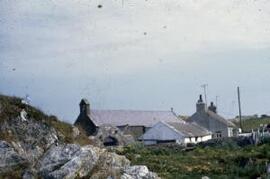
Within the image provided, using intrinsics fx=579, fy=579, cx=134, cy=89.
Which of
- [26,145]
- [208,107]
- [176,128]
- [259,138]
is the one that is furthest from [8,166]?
[208,107]

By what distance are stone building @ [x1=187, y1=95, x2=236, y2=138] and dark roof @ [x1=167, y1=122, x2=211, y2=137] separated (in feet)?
14.7

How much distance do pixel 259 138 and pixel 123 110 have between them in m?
34.7

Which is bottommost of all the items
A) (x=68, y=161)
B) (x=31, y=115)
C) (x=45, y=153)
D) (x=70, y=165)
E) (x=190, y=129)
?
(x=70, y=165)

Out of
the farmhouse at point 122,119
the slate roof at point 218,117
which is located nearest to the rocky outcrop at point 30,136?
the farmhouse at point 122,119

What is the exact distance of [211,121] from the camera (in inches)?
3120

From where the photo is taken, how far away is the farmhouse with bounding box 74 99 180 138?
222ft

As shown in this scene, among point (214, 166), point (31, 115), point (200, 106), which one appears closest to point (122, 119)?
point (200, 106)

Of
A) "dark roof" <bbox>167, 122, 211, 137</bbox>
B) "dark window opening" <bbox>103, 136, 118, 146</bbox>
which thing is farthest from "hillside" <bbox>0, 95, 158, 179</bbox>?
"dark roof" <bbox>167, 122, 211, 137</bbox>

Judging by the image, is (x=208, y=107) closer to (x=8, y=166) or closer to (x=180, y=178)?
(x=180, y=178)

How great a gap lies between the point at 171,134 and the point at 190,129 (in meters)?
3.83

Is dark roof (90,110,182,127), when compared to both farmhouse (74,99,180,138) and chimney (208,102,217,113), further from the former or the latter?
chimney (208,102,217,113)

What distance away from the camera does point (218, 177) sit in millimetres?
22000

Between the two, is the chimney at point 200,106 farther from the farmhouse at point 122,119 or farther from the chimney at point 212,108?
the chimney at point 212,108

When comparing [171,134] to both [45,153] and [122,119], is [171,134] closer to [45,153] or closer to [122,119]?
[122,119]
